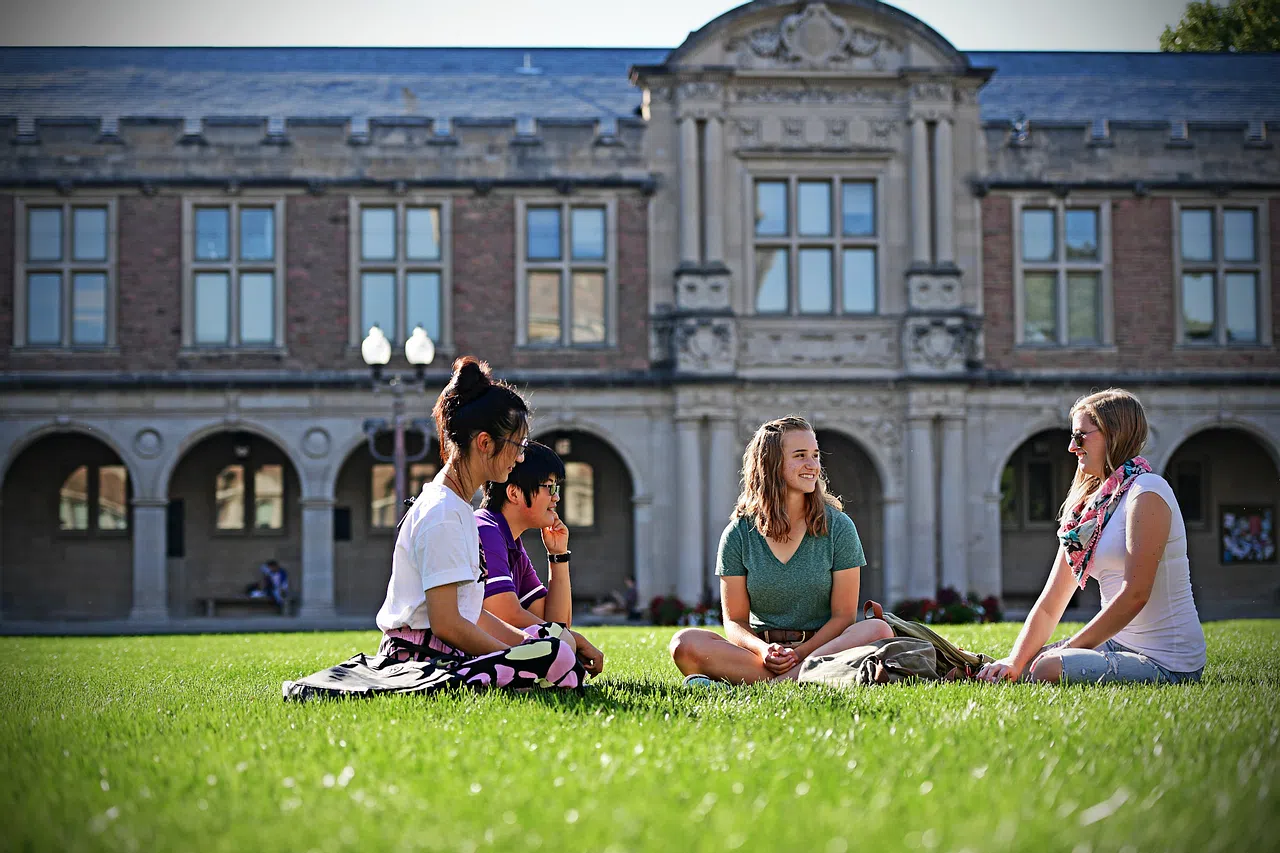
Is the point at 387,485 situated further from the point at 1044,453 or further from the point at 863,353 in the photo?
the point at 1044,453

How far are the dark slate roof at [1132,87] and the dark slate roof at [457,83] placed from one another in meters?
0.03

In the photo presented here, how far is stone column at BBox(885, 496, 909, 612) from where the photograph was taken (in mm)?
22375

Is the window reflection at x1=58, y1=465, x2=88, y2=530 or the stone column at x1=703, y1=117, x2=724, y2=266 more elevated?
the stone column at x1=703, y1=117, x2=724, y2=266

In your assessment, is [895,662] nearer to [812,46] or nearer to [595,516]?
[812,46]

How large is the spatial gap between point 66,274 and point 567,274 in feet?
26.6

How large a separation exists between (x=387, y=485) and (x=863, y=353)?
861 centimetres

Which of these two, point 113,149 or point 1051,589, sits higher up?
point 113,149

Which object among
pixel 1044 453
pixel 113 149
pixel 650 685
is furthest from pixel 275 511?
pixel 650 685

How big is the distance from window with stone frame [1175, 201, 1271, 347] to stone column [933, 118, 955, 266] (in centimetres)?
393

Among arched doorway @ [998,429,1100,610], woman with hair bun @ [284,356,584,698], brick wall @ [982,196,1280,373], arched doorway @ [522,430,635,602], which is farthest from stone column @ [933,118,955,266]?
woman with hair bun @ [284,356,584,698]

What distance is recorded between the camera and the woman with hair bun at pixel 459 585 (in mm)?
5840

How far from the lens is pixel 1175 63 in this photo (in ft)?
91.4

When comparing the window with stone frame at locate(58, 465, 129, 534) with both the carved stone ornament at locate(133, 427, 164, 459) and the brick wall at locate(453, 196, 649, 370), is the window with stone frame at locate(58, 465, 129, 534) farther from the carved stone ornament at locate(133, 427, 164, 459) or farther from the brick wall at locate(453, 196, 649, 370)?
the brick wall at locate(453, 196, 649, 370)

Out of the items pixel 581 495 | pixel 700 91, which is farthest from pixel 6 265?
pixel 700 91
